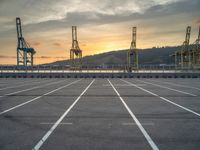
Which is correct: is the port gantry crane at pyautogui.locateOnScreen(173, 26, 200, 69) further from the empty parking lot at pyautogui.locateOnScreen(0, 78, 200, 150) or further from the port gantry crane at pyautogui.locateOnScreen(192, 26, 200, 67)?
Result: the empty parking lot at pyautogui.locateOnScreen(0, 78, 200, 150)

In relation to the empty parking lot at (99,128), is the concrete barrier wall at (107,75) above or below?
above

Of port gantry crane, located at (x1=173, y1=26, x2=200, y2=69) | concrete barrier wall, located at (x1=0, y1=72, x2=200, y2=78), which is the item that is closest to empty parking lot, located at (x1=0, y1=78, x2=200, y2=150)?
concrete barrier wall, located at (x1=0, y1=72, x2=200, y2=78)

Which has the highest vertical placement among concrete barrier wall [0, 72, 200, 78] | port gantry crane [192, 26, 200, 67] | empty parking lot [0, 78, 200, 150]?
port gantry crane [192, 26, 200, 67]

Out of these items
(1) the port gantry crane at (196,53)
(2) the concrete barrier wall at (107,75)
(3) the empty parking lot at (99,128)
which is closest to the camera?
(3) the empty parking lot at (99,128)

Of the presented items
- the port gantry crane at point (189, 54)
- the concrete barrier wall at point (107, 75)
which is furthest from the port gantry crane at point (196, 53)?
the concrete barrier wall at point (107, 75)

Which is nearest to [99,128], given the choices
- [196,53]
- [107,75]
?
[107,75]

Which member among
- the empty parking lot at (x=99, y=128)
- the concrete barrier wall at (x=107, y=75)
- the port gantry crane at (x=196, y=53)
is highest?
the port gantry crane at (x=196, y=53)

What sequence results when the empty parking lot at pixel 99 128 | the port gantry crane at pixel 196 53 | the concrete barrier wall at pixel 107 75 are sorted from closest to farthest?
the empty parking lot at pixel 99 128 → the concrete barrier wall at pixel 107 75 → the port gantry crane at pixel 196 53

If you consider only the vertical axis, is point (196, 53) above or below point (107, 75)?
above

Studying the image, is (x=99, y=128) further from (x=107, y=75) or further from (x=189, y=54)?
(x=189, y=54)

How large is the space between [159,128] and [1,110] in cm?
621

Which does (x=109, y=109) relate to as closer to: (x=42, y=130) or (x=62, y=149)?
(x=42, y=130)

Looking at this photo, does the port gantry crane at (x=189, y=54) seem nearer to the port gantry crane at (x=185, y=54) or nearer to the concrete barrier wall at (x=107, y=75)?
the port gantry crane at (x=185, y=54)

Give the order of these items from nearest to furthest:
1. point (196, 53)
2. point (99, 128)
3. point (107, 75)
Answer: point (99, 128)
point (107, 75)
point (196, 53)
